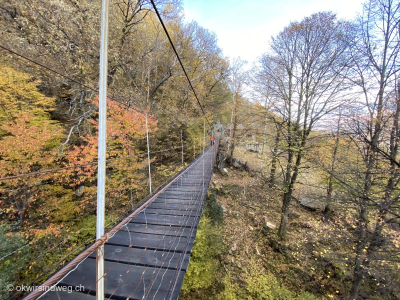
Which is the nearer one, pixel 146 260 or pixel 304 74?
pixel 146 260

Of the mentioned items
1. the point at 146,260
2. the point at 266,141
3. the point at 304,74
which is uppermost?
the point at 304,74

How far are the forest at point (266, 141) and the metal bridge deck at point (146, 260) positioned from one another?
55 cm

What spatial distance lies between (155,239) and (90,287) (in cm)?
64

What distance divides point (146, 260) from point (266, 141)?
539 cm

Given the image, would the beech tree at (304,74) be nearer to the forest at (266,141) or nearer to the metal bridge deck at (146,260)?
the forest at (266,141)

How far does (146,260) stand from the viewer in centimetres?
134

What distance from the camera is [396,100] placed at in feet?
8.84

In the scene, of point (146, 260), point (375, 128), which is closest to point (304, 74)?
point (375, 128)

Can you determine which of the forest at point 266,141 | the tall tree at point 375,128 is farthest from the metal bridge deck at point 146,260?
the tall tree at point 375,128

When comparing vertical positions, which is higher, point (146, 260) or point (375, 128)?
point (375, 128)

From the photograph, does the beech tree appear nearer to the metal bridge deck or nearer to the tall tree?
the tall tree

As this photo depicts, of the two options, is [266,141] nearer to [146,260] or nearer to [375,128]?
[375,128]

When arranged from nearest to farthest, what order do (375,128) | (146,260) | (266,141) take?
(146,260) → (375,128) → (266,141)

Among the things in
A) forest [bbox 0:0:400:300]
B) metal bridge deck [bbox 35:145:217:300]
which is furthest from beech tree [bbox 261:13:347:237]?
metal bridge deck [bbox 35:145:217:300]
